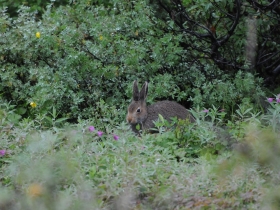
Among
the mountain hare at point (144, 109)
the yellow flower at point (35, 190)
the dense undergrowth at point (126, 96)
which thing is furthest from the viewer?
the mountain hare at point (144, 109)

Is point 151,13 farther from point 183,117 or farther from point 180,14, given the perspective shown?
point 183,117

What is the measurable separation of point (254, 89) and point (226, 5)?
101cm

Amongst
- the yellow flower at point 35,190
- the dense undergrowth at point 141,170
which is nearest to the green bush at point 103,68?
the dense undergrowth at point 141,170

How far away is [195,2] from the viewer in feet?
25.0

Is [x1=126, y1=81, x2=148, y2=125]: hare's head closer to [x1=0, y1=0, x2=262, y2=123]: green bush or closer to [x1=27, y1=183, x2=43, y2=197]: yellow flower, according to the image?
[x1=0, y1=0, x2=262, y2=123]: green bush

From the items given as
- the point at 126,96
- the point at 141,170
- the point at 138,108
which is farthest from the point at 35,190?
the point at 126,96

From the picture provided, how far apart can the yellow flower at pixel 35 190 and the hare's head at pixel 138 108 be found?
3.08m

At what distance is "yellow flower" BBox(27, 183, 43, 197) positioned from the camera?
13.3 ft

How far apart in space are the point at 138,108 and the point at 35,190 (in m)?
3.23

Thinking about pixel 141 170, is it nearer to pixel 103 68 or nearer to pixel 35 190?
pixel 35 190

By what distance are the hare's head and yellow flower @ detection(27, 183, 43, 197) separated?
3.08 meters

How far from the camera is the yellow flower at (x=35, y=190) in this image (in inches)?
159

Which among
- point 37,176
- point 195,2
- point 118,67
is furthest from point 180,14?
point 37,176

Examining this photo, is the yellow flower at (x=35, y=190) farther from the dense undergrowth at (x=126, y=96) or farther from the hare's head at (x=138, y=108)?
the hare's head at (x=138, y=108)
